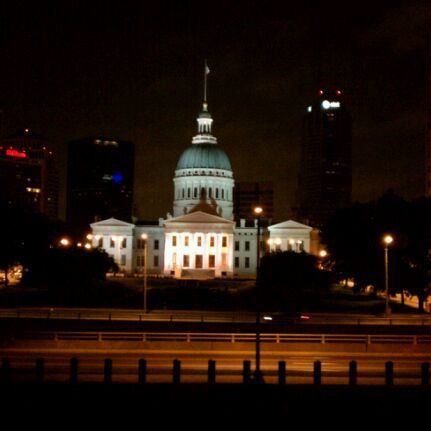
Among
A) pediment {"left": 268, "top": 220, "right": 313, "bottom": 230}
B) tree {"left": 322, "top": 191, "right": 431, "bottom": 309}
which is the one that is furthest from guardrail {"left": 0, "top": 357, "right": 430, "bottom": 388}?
pediment {"left": 268, "top": 220, "right": 313, "bottom": 230}

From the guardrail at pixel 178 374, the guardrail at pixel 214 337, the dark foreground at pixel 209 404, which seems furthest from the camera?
the guardrail at pixel 214 337

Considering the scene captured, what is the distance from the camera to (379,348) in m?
43.3

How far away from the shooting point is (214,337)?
147ft

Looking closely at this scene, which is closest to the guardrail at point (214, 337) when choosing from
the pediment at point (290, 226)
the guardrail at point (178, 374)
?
the guardrail at point (178, 374)

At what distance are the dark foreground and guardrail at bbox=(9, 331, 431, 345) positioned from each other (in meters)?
13.0

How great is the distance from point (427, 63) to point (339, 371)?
8415 cm

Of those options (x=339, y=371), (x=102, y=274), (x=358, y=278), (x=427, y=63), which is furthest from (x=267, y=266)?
(x=339, y=371)

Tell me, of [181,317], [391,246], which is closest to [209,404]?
[181,317]

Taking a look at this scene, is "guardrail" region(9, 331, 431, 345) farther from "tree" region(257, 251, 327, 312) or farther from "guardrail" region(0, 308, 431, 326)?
"tree" region(257, 251, 327, 312)

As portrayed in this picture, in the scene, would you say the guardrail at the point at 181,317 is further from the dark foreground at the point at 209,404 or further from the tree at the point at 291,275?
the dark foreground at the point at 209,404

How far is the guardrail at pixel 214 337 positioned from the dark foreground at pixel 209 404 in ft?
42.7

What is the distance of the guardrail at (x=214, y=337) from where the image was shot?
44.1 metres

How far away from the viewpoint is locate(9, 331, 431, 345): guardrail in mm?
44062

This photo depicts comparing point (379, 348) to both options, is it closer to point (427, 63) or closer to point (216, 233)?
point (427, 63)
